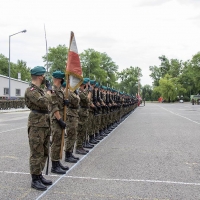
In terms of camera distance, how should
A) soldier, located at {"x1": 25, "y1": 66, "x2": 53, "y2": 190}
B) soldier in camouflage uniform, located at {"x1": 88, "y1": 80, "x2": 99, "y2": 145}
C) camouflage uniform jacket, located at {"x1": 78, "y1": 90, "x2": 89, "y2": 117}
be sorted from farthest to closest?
soldier in camouflage uniform, located at {"x1": 88, "y1": 80, "x2": 99, "y2": 145} → camouflage uniform jacket, located at {"x1": 78, "y1": 90, "x2": 89, "y2": 117} → soldier, located at {"x1": 25, "y1": 66, "x2": 53, "y2": 190}

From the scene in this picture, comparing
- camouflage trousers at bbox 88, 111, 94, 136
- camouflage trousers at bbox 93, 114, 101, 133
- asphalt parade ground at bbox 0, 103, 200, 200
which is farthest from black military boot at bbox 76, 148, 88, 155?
camouflage trousers at bbox 93, 114, 101, 133

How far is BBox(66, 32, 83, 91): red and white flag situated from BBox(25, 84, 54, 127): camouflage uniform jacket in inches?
46.8

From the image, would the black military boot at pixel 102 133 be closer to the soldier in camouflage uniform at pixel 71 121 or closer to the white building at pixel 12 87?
the soldier in camouflage uniform at pixel 71 121

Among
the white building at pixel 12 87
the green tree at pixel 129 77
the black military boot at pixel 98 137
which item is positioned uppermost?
the green tree at pixel 129 77

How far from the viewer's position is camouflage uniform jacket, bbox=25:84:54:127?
14.7 feet

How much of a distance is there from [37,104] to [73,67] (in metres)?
1.53

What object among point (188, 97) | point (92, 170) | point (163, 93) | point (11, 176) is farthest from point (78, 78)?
point (188, 97)

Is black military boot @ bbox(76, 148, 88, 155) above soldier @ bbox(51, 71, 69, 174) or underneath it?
underneath

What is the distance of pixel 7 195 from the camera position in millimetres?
4336

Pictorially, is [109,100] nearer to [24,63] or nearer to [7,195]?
[7,195]

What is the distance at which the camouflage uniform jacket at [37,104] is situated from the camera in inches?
177

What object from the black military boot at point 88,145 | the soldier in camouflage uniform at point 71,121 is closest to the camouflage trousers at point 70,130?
the soldier in camouflage uniform at point 71,121

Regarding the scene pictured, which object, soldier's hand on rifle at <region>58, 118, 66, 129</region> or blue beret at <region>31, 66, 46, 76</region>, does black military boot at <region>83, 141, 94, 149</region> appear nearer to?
soldier's hand on rifle at <region>58, 118, 66, 129</region>

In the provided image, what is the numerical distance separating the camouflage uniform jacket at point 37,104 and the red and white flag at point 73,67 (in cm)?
119
